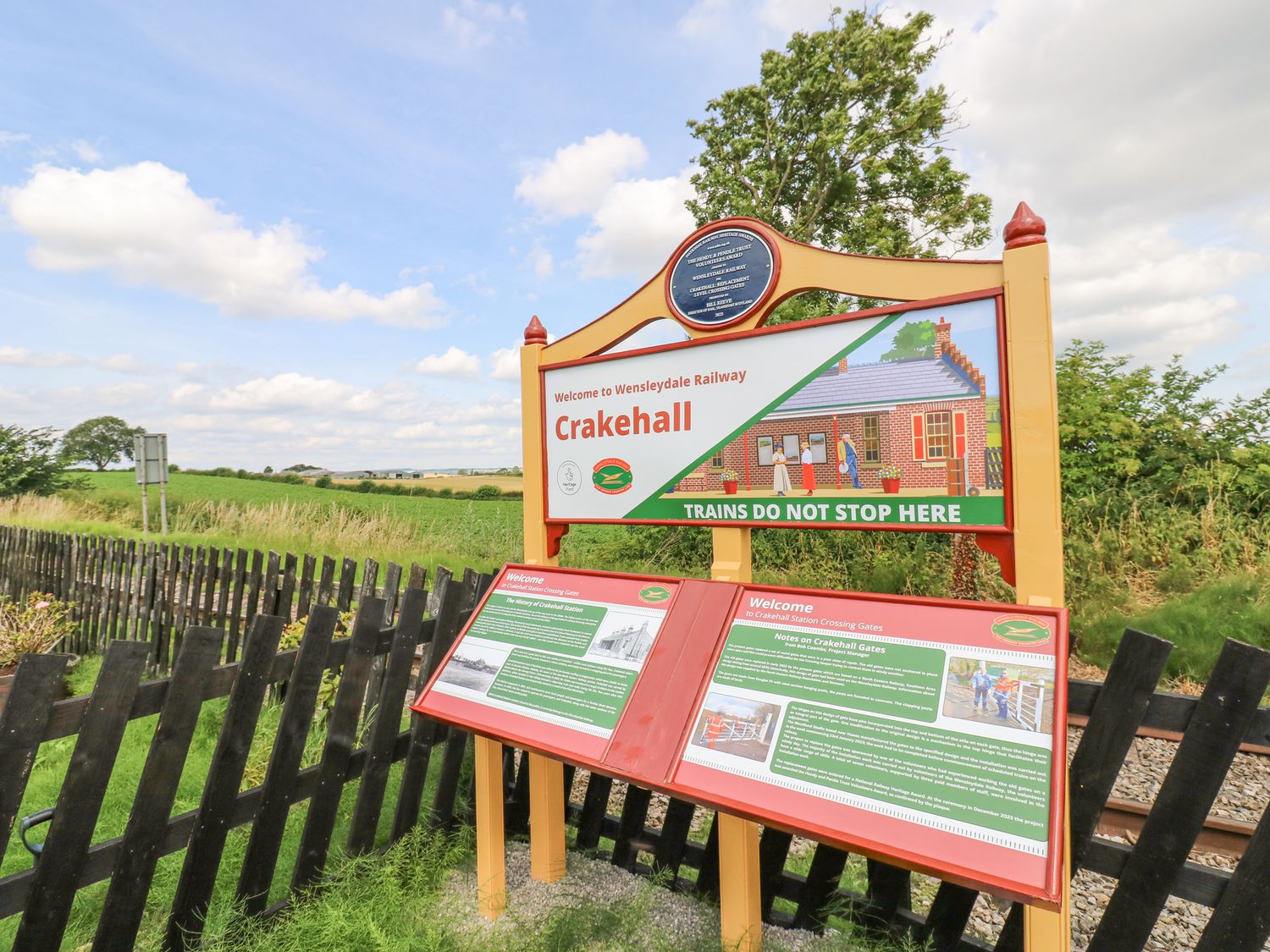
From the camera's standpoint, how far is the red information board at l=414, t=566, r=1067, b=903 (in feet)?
4.99

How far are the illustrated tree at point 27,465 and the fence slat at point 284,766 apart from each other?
23.9m

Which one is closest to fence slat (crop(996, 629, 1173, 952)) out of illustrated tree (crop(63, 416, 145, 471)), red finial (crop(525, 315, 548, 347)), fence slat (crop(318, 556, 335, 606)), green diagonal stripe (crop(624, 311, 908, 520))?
green diagonal stripe (crop(624, 311, 908, 520))

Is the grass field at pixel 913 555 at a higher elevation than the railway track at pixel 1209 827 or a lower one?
higher

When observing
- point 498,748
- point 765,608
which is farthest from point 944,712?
point 498,748

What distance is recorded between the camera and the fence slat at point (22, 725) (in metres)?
1.94

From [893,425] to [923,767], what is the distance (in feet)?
3.41

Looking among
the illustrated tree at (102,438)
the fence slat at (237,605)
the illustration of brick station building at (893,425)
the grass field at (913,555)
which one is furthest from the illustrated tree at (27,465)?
the illustrated tree at (102,438)

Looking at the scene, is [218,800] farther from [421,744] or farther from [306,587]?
[306,587]

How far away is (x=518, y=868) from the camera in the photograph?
3.14 meters

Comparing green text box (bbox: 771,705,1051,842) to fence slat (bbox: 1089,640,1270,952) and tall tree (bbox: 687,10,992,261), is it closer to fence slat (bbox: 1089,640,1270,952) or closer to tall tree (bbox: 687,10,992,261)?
fence slat (bbox: 1089,640,1270,952)

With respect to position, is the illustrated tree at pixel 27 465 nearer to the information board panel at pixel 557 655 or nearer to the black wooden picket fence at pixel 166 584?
the black wooden picket fence at pixel 166 584

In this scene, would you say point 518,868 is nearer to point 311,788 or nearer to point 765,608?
point 311,788

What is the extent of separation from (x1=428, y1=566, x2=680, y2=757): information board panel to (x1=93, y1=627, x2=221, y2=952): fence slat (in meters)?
0.82

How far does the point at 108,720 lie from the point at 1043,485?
303cm
